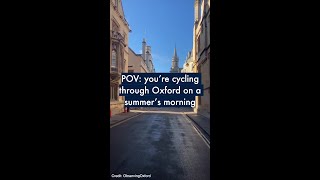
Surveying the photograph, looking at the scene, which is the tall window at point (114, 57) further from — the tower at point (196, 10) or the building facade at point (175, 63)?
the building facade at point (175, 63)

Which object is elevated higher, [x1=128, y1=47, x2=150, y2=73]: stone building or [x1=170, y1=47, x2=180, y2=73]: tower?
[x1=170, y1=47, x2=180, y2=73]: tower

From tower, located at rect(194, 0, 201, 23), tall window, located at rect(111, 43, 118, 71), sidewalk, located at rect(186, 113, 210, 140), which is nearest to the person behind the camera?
sidewalk, located at rect(186, 113, 210, 140)

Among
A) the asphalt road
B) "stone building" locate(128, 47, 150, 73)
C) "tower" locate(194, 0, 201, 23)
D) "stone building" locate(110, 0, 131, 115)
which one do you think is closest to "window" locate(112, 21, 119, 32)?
"stone building" locate(110, 0, 131, 115)

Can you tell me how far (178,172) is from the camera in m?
5.41

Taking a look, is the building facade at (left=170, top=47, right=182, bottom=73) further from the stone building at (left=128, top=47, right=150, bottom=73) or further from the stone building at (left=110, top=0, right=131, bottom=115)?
the stone building at (left=110, top=0, right=131, bottom=115)

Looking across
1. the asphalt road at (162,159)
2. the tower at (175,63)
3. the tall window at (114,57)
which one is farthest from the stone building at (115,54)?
the tower at (175,63)

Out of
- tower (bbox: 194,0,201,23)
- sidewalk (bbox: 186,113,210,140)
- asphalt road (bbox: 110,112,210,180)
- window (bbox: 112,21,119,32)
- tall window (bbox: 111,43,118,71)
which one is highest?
tower (bbox: 194,0,201,23)

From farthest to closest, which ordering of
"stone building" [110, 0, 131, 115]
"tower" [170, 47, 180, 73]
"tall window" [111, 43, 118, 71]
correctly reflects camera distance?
"tower" [170, 47, 180, 73] < "tall window" [111, 43, 118, 71] < "stone building" [110, 0, 131, 115]

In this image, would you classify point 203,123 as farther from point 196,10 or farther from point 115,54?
point 196,10

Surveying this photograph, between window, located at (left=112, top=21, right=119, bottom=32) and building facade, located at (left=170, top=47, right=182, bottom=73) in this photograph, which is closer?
window, located at (left=112, top=21, right=119, bottom=32)

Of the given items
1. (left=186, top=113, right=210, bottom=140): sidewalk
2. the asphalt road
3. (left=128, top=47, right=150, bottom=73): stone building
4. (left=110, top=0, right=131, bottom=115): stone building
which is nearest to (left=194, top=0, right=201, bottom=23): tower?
(left=110, top=0, right=131, bottom=115): stone building
